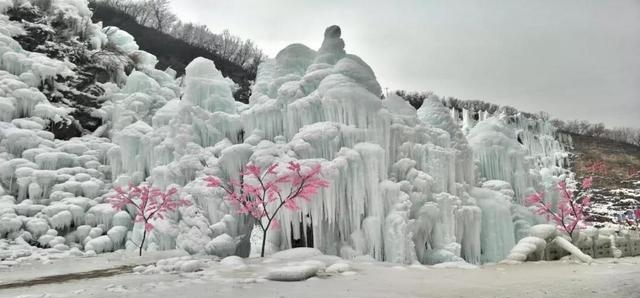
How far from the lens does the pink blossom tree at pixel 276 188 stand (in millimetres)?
10164

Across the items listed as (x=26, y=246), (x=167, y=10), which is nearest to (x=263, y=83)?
(x=26, y=246)

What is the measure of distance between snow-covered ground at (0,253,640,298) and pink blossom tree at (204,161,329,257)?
5.26 feet

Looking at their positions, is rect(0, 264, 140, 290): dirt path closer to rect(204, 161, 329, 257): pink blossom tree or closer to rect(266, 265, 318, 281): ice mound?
rect(204, 161, 329, 257): pink blossom tree

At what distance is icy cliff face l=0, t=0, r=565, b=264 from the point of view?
10.9 metres

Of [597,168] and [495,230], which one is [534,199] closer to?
[495,230]

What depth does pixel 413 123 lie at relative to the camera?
1315cm

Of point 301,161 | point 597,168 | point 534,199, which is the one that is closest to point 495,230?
point 534,199

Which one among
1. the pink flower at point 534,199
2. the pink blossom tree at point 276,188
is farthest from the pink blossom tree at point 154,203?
the pink flower at point 534,199

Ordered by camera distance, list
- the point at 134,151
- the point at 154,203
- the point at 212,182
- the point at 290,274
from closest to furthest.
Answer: the point at 290,274, the point at 212,182, the point at 154,203, the point at 134,151

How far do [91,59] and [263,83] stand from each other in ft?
37.4

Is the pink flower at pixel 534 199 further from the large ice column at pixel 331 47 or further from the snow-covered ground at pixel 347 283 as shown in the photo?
the large ice column at pixel 331 47

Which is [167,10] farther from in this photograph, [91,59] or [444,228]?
[444,228]

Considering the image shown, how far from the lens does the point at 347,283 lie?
256 inches

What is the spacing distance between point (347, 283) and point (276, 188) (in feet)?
14.1
